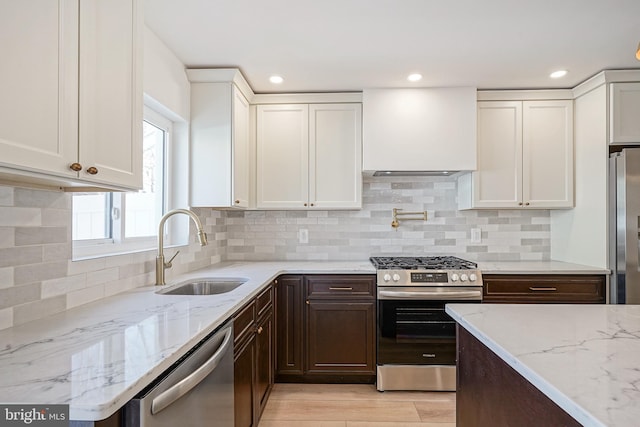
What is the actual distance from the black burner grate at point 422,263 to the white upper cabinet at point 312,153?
53 centimetres

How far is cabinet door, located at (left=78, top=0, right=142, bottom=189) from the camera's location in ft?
3.78

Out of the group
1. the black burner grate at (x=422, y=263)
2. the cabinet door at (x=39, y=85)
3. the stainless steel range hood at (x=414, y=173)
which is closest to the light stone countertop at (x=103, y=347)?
the cabinet door at (x=39, y=85)

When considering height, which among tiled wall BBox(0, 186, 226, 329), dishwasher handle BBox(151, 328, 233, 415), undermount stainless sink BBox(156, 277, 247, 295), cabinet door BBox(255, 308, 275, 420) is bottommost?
cabinet door BBox(255, 308, 275, 420)

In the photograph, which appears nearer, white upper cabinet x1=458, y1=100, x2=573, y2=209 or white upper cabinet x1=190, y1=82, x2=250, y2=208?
white upper cabinet x1=190, y1=82, x2=250, y2=208

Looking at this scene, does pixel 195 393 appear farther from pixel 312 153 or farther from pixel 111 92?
pixel 312 153

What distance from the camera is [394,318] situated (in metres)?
2.62

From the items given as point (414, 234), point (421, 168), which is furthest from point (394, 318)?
point (421, 168)

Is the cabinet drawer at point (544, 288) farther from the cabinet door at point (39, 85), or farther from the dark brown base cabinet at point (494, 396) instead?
the cabinet door at point (39, 85)

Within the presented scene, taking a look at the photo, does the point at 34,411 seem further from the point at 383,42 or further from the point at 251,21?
the point at 383,42

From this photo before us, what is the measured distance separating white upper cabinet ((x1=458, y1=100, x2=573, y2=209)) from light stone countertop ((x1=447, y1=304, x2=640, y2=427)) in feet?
5.40

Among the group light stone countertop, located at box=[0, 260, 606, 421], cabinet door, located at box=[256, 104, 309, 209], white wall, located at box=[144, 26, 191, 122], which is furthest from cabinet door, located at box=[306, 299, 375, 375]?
white wall, located at box=[144, 26, 191, 122]

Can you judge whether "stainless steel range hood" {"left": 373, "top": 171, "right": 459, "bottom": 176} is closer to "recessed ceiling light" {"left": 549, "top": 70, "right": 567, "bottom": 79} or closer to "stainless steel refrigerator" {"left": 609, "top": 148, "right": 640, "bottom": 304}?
"recessed ceiling light" {"left": 549, "top": 70, "right": 567, "bottom": 79}

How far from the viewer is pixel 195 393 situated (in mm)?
1159

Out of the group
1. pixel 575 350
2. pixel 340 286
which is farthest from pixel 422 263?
pixel 575 350
